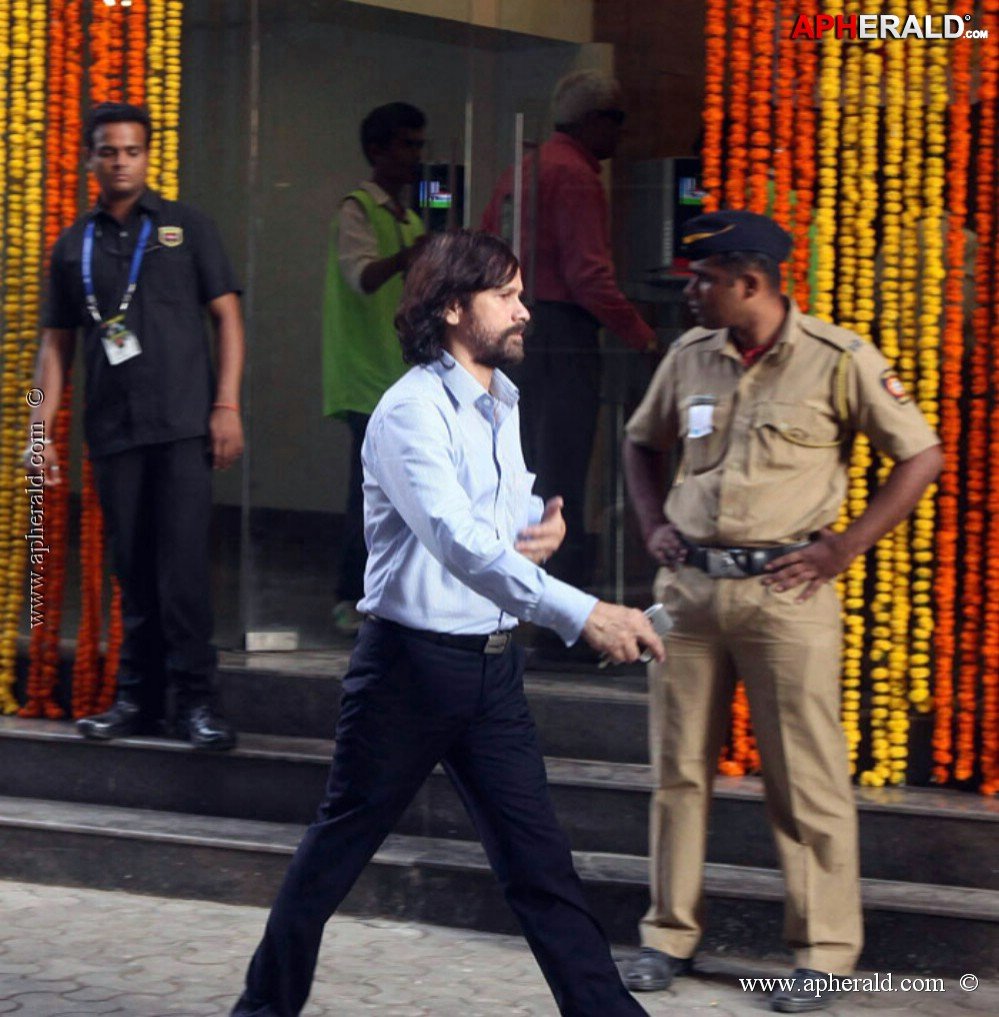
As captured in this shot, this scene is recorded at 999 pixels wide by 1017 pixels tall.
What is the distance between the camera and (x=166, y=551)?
6.32 m

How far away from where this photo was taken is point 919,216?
5.76 meters

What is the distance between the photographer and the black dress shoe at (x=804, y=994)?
4855 millimetres

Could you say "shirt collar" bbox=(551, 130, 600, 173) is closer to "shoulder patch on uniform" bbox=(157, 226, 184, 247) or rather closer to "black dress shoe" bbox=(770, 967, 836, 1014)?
"shoulder patch on uniform" bbox=(157, 226, 184, 247)

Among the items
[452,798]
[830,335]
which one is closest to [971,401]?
[830,335]

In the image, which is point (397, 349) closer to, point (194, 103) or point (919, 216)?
point (194, 103)

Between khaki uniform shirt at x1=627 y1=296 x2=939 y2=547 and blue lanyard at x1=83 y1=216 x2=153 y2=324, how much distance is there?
2249 millimetres

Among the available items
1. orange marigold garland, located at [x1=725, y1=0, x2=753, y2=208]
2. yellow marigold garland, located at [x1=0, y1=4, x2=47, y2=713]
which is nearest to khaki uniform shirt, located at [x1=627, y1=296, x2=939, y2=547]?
orange marigold garland, located at [x1=725, y1=0, x2=753, y2=208]

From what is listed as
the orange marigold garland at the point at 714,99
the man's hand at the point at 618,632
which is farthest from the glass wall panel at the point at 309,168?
the man's hand at the point at 618,632

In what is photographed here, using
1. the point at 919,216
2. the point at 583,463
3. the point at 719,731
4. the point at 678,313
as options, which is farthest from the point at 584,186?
the point at 719,731

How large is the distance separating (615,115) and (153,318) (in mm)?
1775

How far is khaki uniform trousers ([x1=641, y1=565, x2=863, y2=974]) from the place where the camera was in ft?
15.9

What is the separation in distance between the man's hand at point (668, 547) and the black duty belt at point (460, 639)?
0.94m

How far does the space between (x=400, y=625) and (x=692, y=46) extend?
3.14 metres

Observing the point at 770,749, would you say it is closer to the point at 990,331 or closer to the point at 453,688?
the point at 453,688
